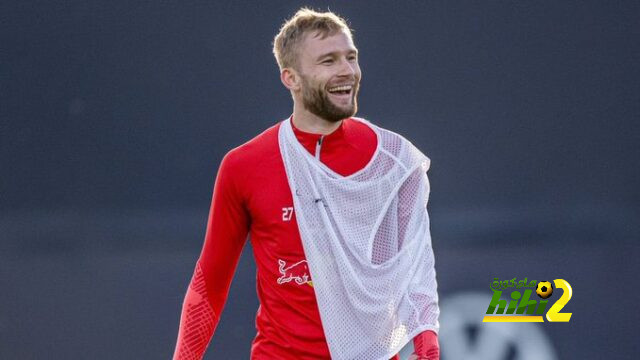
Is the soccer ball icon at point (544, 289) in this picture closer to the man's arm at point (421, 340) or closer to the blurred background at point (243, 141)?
the blurred background at point (243, 141)

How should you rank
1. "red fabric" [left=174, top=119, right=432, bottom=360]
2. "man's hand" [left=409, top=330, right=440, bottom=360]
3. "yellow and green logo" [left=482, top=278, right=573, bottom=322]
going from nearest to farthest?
"man's hand" [left=409, top=330, right=440, bottom=360], "red fabric" [left=174, top=119, right=432, bottom=360], "yellow and green logo" [left=482, top=278, right=573, bottom=322]

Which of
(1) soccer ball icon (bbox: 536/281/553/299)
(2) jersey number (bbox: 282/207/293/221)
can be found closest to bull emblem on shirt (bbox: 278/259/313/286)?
(2) jersey number (bbox: 282/207/293/221)

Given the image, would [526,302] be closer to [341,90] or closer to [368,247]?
[368,247]

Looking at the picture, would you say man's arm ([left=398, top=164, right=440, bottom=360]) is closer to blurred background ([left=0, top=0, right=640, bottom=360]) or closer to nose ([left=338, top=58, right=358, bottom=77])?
nose ([left=338, top=58, right=358, bottom=77])

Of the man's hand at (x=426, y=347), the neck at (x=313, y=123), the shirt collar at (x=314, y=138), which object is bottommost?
the man's hand at (x=426, y=347)

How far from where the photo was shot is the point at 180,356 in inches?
138

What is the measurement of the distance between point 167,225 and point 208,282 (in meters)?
2.70

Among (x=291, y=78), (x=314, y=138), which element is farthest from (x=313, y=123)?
(x=291, y=78)

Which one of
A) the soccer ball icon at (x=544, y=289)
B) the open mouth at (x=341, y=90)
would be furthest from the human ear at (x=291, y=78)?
the soccer ball icon at (x=544, y=289)

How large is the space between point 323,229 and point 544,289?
3066 mm

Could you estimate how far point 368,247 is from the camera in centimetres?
335

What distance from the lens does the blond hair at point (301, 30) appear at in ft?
11.2

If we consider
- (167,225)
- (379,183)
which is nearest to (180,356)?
(379,183)

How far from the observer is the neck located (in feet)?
11.4
